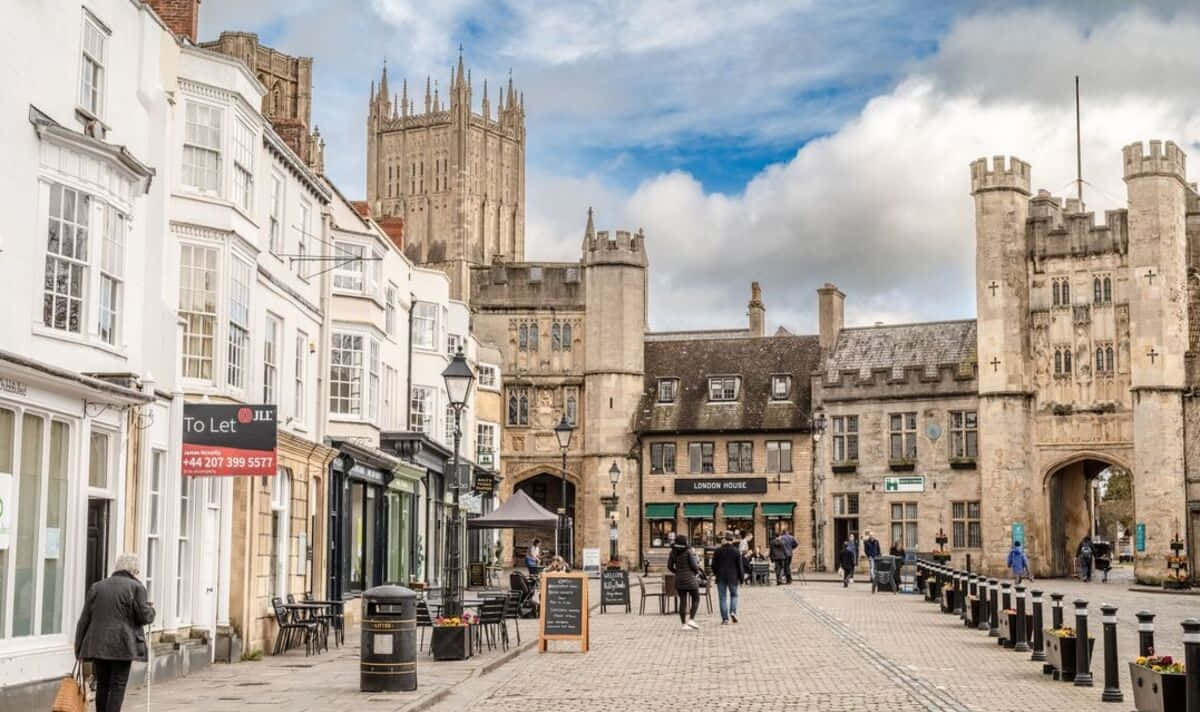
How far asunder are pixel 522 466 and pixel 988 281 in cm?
2132

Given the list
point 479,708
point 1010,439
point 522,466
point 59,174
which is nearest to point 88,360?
point 59,174

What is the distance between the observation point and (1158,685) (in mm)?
12992

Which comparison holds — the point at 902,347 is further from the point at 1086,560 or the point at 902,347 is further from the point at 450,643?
the point at 450,643

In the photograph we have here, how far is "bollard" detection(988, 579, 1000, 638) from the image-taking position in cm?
2550

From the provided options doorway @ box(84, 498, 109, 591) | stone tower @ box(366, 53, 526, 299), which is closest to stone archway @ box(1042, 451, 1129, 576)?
doorway @ box(84, 498, 109, 591)

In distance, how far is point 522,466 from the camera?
67.4m

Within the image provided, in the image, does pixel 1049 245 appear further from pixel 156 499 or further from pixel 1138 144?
pixel 156 499

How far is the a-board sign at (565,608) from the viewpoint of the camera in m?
23.6

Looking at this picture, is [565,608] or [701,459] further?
[701,459]

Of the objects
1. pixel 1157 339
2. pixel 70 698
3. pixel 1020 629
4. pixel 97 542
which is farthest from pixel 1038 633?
pixel 1157 339

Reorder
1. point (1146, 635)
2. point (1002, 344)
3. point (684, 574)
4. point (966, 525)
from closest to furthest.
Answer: point (1146, 635) < point (684, 574) < point (1002, 344) < point (966, 525)

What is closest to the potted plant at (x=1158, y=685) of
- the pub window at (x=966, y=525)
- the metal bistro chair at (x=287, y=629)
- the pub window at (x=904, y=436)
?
the metal bistro chair at (x=287, y=629)

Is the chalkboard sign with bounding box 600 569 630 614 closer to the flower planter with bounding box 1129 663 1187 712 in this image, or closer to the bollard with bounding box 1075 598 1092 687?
the bollard with bounding box 1075 598 1092 687

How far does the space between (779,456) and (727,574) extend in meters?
35.9
